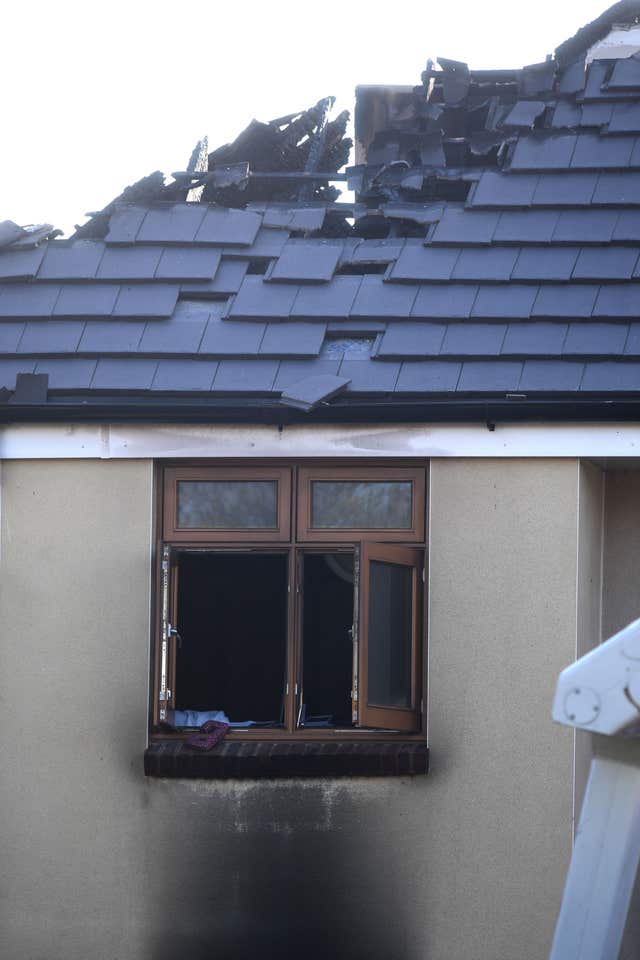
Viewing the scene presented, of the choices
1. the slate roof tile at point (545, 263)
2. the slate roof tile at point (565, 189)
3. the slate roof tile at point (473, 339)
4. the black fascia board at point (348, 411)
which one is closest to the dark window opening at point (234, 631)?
the black fascia board at point (348, 411)

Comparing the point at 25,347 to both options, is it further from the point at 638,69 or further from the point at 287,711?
the point at 638,69

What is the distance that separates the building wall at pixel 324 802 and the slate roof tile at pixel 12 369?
3.51 feet

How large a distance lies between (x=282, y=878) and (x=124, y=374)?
9.08 ft

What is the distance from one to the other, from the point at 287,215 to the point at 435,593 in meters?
2.63

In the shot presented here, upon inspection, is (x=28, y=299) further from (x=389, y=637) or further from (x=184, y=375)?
(x=389, y=637)

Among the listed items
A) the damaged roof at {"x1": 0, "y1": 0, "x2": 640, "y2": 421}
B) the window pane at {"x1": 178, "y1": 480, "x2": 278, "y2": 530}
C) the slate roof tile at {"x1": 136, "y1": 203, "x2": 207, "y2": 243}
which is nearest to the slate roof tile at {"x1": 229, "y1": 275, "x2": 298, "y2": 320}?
the damaged roof at {"x1": 0, "y1": 0, "x2": 640, "y2": 421}

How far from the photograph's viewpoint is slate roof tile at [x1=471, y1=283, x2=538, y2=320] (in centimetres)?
734

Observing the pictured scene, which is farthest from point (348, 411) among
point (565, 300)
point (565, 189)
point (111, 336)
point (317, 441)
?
point (565, 189)

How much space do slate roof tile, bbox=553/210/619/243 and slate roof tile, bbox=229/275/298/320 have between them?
1534mm

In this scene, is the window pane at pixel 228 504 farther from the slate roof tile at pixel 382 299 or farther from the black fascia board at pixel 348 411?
the slate roof tile at pixel 382 299

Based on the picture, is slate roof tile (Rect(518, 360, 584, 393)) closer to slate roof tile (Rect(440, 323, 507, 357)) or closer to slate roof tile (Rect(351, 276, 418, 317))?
slate roof tile (Rect(440, 323, 507, 357))

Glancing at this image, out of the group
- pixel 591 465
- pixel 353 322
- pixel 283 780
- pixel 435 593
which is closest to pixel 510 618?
pixel 435 593

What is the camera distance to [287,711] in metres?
7.09

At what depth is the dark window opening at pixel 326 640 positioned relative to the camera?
9.77m
